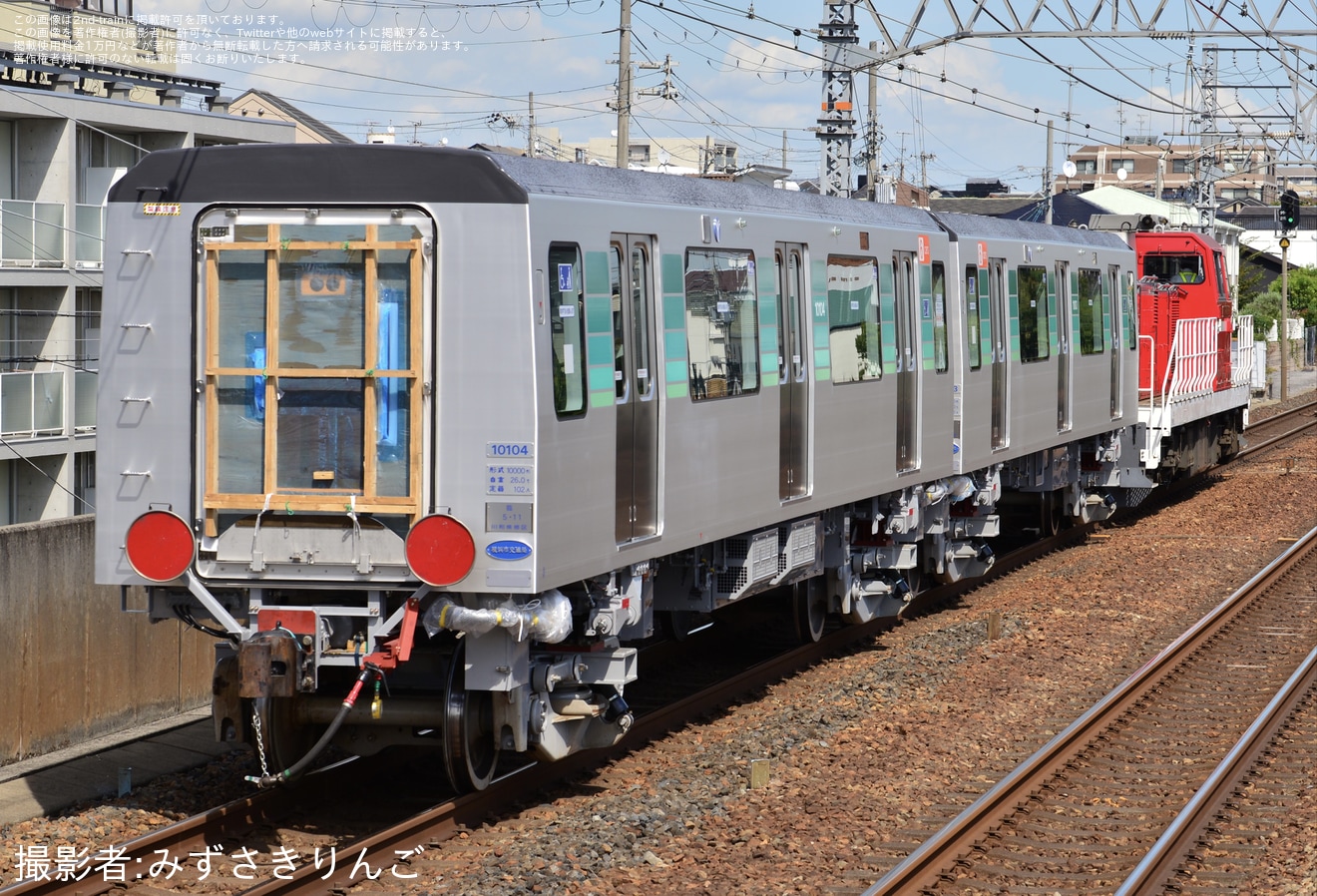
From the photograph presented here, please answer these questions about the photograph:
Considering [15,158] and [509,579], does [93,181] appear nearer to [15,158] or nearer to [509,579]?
[15,158]

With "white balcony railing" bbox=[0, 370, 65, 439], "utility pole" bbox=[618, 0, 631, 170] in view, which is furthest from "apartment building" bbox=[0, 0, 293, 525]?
"utility pole" bbox=[618, 0, 631, 170]

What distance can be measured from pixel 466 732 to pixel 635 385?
83.5 inches

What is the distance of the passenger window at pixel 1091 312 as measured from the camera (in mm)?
19266

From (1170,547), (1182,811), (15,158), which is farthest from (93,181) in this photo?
(1182,811)

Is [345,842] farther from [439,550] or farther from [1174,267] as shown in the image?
[1174,267]

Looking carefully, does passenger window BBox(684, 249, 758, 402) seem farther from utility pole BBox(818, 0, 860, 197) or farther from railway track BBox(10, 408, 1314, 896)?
utility pole BBox(818, 0, 860, 197)

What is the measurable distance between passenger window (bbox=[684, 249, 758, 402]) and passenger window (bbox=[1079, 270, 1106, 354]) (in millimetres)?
9549

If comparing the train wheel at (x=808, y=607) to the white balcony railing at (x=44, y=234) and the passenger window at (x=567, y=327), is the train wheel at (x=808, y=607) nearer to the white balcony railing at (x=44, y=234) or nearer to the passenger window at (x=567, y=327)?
the passenger window at (x=567, y=327)

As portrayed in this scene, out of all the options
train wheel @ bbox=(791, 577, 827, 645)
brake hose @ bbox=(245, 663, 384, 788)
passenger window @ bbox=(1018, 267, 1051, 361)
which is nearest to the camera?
brake hose @ bbox=(245, 663, 384, 788)

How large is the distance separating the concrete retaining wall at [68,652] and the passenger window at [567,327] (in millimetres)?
3689

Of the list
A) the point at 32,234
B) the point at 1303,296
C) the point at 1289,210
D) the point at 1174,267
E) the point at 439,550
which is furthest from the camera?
the point at 1303,296

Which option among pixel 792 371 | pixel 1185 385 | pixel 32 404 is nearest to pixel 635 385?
pixel 792 371

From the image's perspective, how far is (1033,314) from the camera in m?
17.3

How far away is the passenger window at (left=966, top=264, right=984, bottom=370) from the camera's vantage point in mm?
15180
